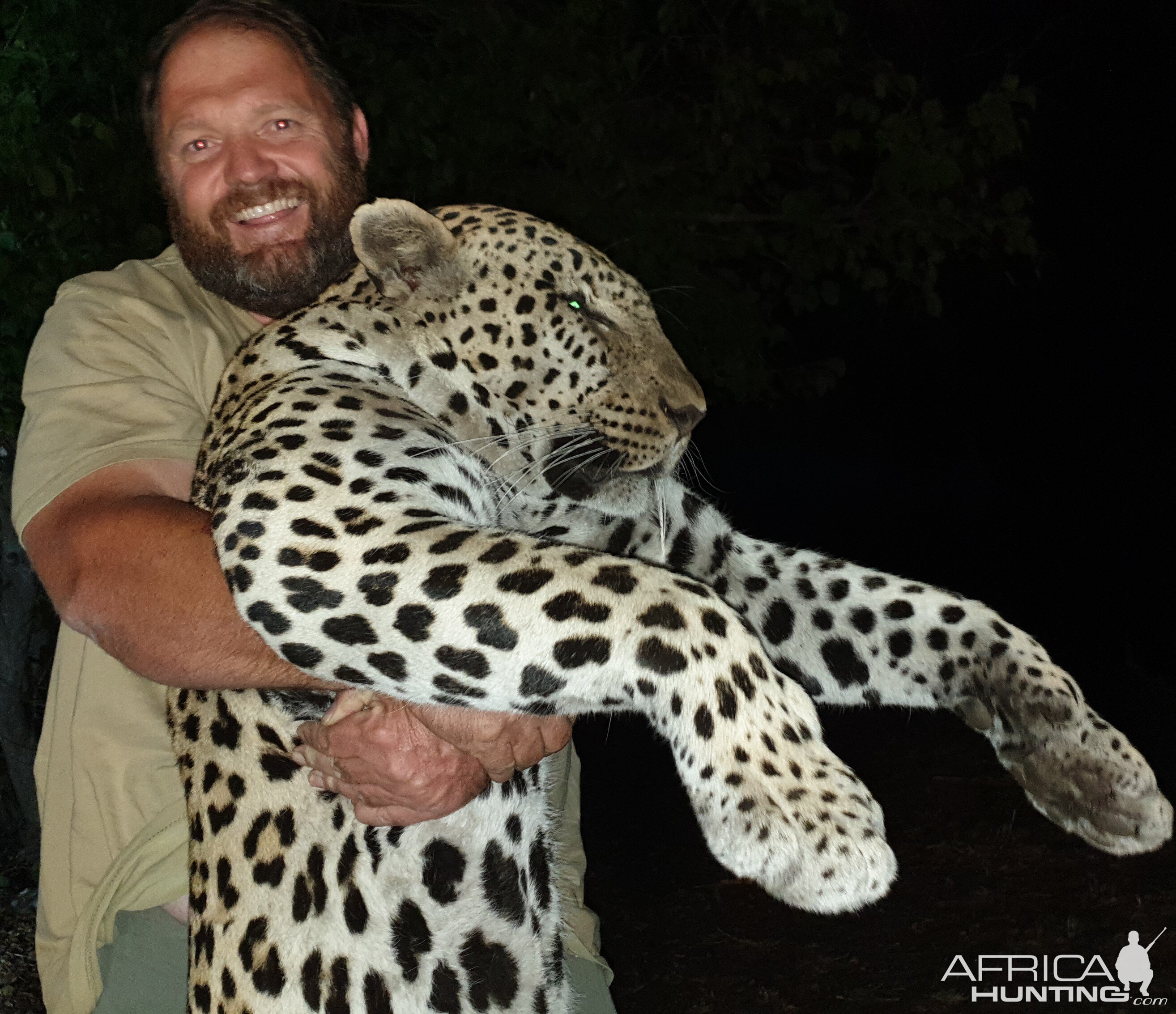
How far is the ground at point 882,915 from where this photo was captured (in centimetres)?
568

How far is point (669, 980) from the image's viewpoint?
606 centimetres

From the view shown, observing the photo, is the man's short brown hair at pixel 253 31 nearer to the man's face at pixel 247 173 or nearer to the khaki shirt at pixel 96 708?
the man's face at pixel 247 173

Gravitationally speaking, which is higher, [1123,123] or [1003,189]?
[1123,123]

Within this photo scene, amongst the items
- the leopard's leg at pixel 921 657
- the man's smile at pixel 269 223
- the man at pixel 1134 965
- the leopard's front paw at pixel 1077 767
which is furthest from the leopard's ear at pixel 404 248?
the man at pixel 1134 965

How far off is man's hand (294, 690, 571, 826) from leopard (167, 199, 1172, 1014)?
0.05m

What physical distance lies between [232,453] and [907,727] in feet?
27.3

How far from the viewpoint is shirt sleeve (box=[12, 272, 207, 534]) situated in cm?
203

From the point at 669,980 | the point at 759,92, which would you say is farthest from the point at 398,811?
the point at 759,92

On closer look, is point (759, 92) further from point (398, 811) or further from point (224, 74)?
point (398, 811)

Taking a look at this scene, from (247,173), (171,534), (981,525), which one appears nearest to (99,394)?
(171,534)

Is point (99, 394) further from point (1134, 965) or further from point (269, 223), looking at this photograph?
point (1134, 965)

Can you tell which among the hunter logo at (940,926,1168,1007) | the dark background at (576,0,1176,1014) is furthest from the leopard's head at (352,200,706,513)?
the hunter logo at (940,926,1168,1007)

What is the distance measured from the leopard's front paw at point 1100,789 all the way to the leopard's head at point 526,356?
904 millimetres

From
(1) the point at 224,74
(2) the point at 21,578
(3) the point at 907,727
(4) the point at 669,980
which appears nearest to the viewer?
(1) the point at 224,74
